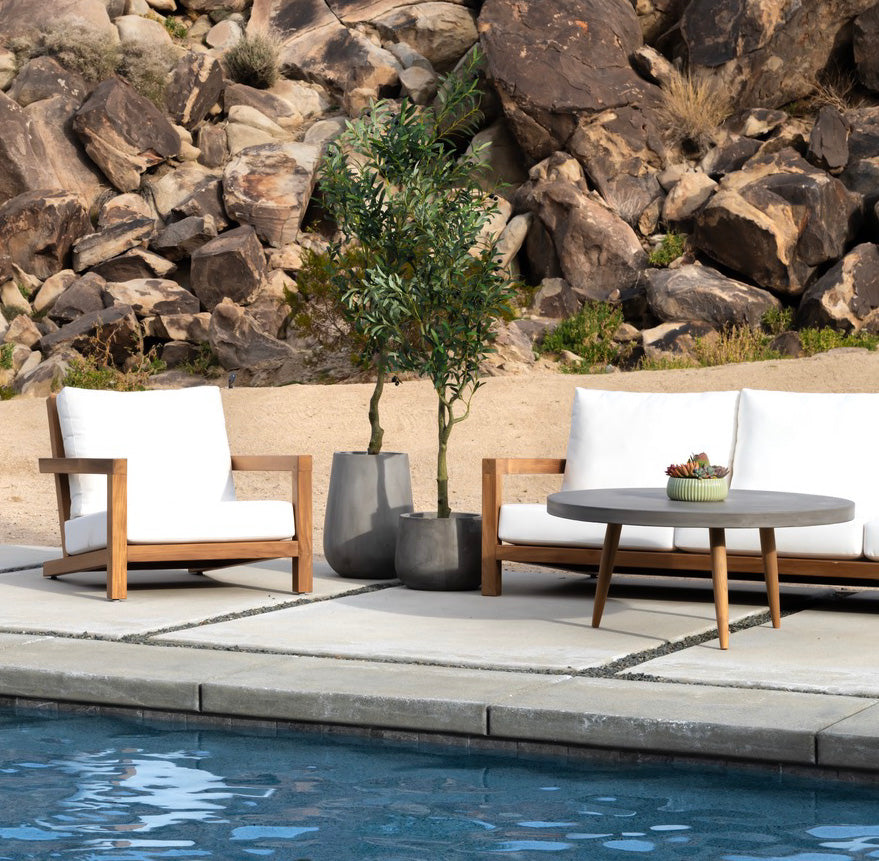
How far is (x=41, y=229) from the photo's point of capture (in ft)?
81.1

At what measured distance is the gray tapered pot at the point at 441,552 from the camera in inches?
273

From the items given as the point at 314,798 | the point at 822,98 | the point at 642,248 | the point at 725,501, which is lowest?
the point at 314,798

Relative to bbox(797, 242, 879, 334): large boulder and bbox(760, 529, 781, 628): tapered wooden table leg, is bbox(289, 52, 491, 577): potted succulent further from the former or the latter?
bbox(797, 242, 879, 334): large boulder

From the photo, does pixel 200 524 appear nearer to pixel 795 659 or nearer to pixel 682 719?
pixel 795 659

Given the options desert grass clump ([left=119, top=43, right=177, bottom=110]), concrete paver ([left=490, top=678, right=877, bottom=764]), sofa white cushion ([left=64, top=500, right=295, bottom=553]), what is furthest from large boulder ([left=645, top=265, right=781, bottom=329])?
concrete paver ([left=490, top=678, right=877, bottom=764])

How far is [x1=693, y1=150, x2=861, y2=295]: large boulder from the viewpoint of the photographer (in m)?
20.3

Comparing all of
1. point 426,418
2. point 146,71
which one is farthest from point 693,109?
point 146,71

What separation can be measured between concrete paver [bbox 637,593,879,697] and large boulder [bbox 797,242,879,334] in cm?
1389

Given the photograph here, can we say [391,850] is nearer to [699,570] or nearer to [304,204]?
[699,570]

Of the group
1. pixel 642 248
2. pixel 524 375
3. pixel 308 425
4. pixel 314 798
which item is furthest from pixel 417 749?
pixel 642 248

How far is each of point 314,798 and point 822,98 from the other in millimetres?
22883

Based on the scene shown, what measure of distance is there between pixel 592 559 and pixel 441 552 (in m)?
0.96

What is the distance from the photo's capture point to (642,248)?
2216 centimetres

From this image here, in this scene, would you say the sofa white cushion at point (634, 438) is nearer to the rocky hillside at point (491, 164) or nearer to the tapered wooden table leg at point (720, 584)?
the tapered wooden table leg at point (720, 584)
